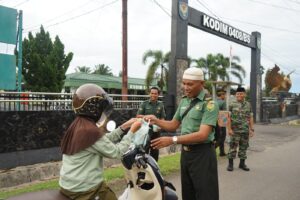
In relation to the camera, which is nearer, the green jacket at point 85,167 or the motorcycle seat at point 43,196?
the motorcycle seat at point 43,196

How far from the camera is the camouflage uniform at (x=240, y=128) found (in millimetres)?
8688

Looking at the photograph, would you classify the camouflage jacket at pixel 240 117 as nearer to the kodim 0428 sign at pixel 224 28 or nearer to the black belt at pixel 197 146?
the black belt at pixel 197 146

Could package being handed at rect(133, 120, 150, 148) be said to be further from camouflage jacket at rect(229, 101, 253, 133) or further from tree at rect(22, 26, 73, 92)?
tree at rect(22, 26, 73, 92)

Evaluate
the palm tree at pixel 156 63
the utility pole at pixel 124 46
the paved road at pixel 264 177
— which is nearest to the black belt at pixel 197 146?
the paved road at pixel 264 177

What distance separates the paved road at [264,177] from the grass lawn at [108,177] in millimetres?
608

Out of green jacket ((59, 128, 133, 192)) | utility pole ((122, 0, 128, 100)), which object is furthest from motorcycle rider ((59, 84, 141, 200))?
utility pole ((122, 0, 128, 100))

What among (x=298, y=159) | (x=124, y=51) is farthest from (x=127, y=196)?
(x=124, y=51)

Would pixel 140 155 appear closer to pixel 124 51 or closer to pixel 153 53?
pixel 124 51

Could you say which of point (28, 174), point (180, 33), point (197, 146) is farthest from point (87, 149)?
point (180, 33)

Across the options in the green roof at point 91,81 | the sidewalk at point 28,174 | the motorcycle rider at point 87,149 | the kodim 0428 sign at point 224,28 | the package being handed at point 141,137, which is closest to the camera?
the motorcycle rider at point 87,149

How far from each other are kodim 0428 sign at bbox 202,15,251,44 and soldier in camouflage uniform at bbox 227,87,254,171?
7495 mm

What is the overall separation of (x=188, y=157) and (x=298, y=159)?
7.51m

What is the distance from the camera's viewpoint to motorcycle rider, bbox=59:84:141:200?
2766 mm

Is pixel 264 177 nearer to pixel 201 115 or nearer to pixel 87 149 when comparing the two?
pixel 201 115
